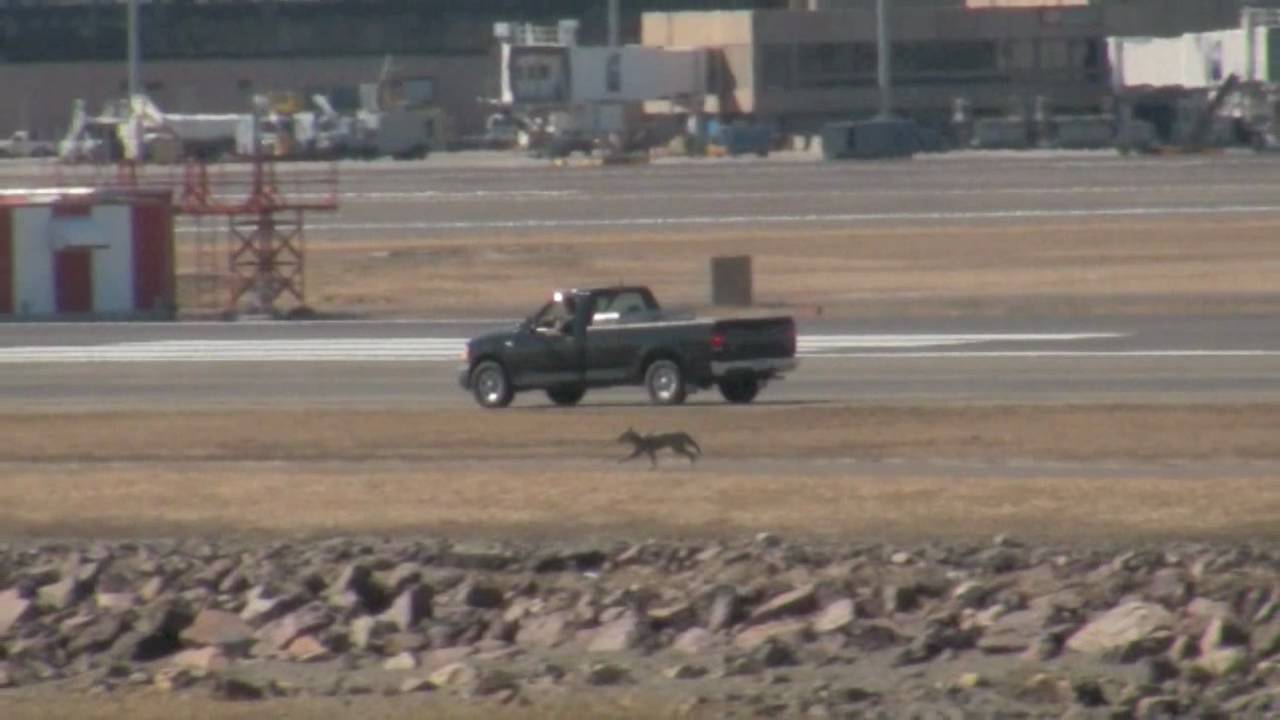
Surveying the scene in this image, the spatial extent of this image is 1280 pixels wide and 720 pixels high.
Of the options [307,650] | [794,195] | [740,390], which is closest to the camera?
[307,650]

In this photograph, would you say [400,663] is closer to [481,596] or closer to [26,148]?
[481,596]

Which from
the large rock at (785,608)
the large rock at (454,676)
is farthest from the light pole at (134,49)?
the large rock at (454,676)

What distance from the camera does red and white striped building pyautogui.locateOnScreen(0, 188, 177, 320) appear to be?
48250mm

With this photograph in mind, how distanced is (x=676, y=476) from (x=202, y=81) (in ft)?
350

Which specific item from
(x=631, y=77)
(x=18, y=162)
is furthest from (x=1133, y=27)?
(x=18, y=162)

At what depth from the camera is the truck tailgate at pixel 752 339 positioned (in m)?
30.1

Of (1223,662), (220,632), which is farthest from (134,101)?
(1223,662)

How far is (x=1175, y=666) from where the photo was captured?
17125 mm

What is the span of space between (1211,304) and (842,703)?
29673 mm

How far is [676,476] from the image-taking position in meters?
24.3

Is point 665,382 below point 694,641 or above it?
above

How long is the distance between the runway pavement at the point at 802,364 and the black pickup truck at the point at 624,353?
0.81 m

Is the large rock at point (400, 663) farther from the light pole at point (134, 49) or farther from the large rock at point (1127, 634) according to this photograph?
the light pole at point (134, 49)

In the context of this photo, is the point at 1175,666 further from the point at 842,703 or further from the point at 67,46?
the point at 67,46
